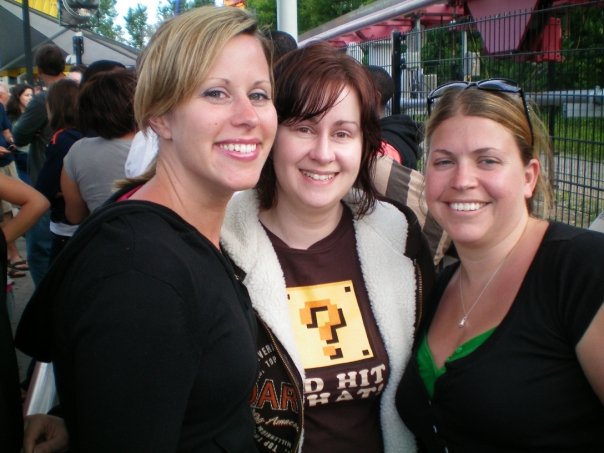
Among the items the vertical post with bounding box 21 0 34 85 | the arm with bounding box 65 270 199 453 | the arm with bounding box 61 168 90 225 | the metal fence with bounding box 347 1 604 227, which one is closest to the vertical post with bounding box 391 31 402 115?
the metal fence with bounding box 347 1 604 227

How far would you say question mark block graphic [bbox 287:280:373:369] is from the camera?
2.04m

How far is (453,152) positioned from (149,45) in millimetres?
998

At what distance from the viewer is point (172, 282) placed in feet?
4.17

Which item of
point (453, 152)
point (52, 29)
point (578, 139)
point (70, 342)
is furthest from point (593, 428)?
point (52, 29)

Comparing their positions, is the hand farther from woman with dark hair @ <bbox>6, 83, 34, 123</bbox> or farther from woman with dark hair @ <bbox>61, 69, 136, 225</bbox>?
woman with dark hair @ <bbox>6, 83, 34, 123</bbox>

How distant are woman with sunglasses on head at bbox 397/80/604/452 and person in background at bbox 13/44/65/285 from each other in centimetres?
427

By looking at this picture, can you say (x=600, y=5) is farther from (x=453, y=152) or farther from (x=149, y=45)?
(x=149, y=45)

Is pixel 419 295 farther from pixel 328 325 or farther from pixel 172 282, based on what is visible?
pixel 172 282

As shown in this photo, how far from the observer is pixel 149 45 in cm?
161

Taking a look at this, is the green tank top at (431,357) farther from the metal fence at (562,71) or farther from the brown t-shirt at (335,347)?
the metal fence at (562,71)

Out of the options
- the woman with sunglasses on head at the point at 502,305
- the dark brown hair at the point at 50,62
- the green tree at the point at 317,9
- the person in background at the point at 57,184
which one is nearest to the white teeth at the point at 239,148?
the woman with sunglasses on head at the point at 502,305

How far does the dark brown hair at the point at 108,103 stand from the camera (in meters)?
3.79

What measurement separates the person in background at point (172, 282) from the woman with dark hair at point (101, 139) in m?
2.27

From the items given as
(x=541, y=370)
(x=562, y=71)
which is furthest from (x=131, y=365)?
(x=562, y=71)
